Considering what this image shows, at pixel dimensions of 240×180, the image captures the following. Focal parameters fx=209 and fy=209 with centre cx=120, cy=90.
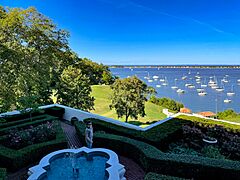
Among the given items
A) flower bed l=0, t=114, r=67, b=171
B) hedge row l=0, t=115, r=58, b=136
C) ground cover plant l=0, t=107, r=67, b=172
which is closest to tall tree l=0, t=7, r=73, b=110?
hedge row l=0, t=115, r=58, b=136

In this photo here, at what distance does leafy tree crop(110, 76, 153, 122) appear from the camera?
20.4 metres

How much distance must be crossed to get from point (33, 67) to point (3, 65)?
12.1 ft

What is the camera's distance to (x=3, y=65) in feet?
47.9

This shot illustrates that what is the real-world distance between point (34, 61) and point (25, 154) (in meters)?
12.3

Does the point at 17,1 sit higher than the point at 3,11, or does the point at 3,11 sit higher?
the point at 17,1

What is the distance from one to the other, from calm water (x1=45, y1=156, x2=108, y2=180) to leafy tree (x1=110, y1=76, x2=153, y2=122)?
1225 centimetres

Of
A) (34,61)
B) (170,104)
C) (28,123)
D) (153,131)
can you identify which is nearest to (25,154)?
(28,123)

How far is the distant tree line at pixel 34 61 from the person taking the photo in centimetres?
1492

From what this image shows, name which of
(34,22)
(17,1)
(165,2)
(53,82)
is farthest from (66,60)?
(165,2)

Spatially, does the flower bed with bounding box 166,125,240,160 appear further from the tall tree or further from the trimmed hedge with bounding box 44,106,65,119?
the tall tree

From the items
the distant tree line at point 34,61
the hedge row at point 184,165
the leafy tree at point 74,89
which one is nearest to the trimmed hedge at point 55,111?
the distant tree line at point 34,61

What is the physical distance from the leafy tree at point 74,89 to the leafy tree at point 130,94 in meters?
2.99

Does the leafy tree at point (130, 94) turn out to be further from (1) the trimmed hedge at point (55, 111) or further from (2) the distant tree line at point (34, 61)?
(1) the trimmed hedge at point (55, 111)

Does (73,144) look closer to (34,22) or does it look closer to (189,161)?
(189,161)
